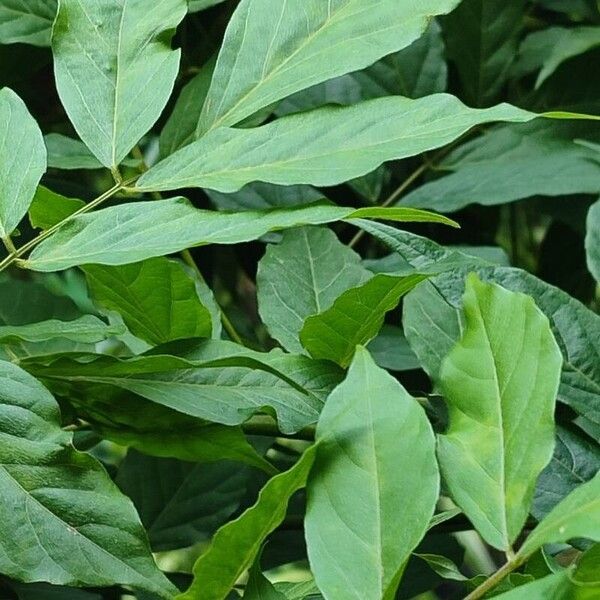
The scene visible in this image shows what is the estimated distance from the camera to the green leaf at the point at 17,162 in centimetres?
36

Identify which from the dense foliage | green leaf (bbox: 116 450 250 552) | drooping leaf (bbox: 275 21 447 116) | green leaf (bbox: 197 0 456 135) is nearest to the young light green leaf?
the dense foliage

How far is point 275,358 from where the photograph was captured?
0.37m

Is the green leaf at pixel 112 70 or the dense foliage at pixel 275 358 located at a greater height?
the green leaf at pixel 112 70

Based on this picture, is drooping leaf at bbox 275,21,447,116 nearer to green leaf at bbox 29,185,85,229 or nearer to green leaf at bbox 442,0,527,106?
green leaf at bbox 442,0,527,106

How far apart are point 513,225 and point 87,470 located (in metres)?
0.54

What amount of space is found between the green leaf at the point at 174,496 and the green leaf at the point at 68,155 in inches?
6.3

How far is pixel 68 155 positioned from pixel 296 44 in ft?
0.73

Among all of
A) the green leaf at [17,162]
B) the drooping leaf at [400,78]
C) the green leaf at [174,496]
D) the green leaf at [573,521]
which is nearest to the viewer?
the green leaf at [573,521]

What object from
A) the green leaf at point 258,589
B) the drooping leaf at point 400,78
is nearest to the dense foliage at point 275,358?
the green leaf at point 258,589

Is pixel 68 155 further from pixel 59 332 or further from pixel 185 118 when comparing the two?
pixel 59 332

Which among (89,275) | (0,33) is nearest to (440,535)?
(89,275)

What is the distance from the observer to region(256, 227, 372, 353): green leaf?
45 centimetres

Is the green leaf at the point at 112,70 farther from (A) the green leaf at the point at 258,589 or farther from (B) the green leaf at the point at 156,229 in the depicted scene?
(A) the green leaf at the point at 258,589

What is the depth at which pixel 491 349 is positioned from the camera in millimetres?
301
